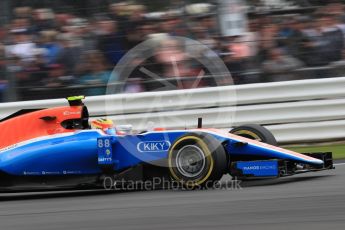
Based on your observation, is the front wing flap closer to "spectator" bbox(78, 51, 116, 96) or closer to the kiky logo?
the kiky logo

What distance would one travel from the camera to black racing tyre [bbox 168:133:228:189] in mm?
6316

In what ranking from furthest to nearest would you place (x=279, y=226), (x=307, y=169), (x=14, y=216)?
1. (x=307, y=169)
2. (x=14, y=216)
3. (x=279, y=226)

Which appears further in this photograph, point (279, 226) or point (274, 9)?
point (274, 9)

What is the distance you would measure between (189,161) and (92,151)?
99 centimetres

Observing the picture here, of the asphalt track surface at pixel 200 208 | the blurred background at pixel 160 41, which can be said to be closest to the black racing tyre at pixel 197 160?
the asphalt track surface at pixel 200 208

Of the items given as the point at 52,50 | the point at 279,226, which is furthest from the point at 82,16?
the point at 279,226

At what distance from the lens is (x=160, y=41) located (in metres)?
9.87

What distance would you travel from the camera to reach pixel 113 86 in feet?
32.3

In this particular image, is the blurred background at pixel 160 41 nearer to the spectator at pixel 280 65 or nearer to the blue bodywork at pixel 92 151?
the spectator at pixel 280 65

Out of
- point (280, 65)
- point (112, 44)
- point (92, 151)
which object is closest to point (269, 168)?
point (92, 151)

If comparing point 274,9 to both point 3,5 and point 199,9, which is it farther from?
point 3,5

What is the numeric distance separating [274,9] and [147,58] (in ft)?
6.36

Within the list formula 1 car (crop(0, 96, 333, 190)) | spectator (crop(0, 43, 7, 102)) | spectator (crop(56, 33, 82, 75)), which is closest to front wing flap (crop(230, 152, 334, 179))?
formula 1 car (crop(0, 96, 333, 190))

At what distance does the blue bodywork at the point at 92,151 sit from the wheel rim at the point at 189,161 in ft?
0.63
